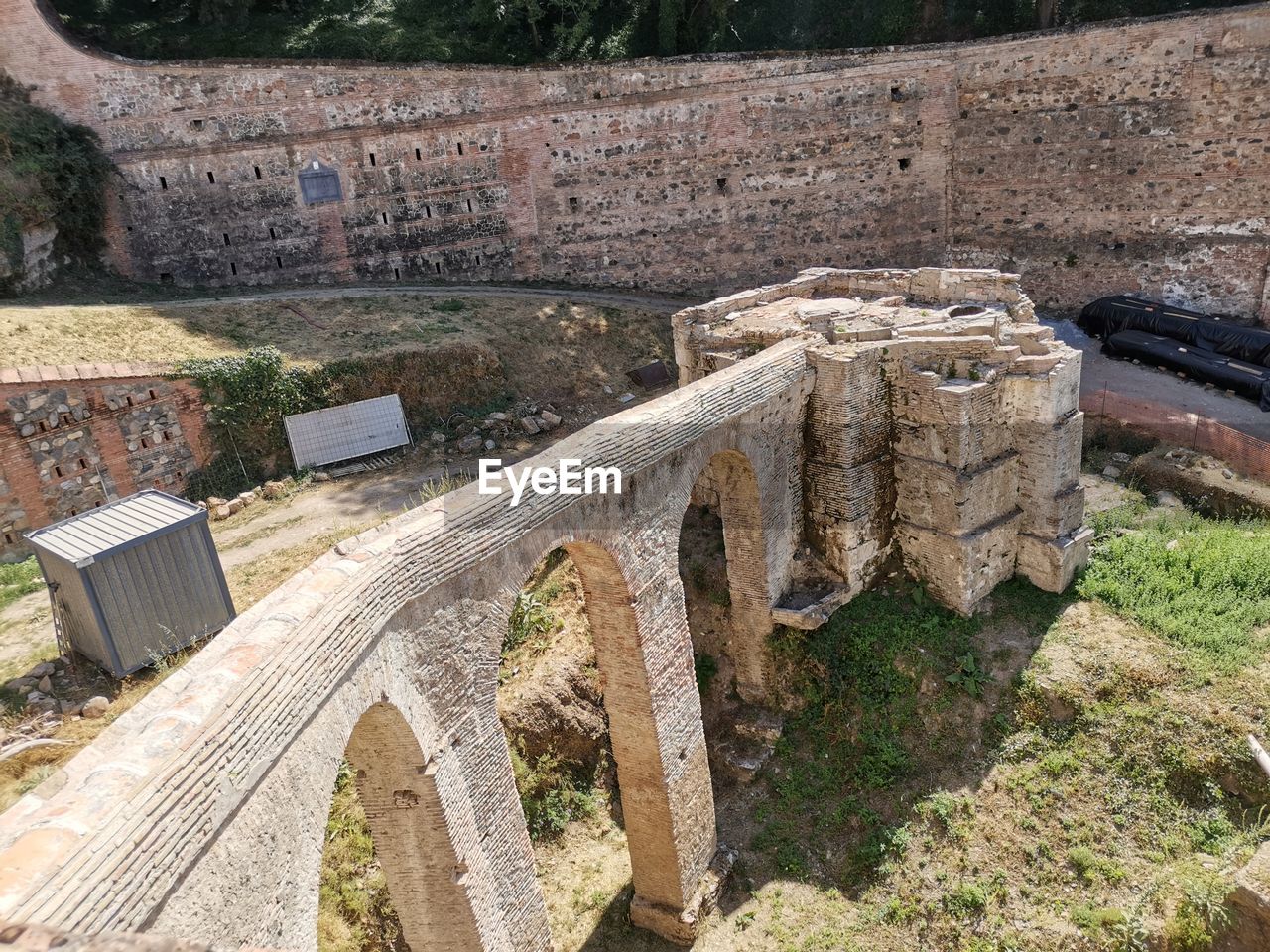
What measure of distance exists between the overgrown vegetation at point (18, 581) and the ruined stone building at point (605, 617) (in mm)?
6723

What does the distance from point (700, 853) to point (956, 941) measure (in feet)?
9.14

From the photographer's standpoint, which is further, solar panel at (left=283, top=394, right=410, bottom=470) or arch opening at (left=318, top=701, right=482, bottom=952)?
solar panel at (left=283, top=394, right=410, bottom=470)

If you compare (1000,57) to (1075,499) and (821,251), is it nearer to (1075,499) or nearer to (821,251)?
(821,251)

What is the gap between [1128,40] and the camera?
64.4 feet

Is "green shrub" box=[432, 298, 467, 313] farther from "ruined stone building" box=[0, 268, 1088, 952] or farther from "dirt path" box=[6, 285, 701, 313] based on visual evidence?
"ruined stone building" box=[0, 268, 1088, 952]

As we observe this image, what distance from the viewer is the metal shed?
28.5ft

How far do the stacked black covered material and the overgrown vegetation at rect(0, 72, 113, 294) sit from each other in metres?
21.6

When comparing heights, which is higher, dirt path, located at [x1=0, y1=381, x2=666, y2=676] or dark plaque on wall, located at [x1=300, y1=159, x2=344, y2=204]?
dark plaque on wall, located at [x1=300, y1=159, x2=344, y2=204]

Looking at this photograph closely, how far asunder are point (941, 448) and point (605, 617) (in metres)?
5.13

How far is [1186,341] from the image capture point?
18641mm

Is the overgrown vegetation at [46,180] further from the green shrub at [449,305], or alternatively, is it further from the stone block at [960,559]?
Result: the stone block at [960,559]

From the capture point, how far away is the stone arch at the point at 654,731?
902cm

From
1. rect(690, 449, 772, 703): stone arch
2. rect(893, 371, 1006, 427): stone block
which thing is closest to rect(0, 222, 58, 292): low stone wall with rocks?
rect(690, 449, 772, 703): stone arch

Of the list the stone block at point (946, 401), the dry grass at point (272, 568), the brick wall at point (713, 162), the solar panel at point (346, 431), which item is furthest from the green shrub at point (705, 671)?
the brick wall at point (713, 162)
